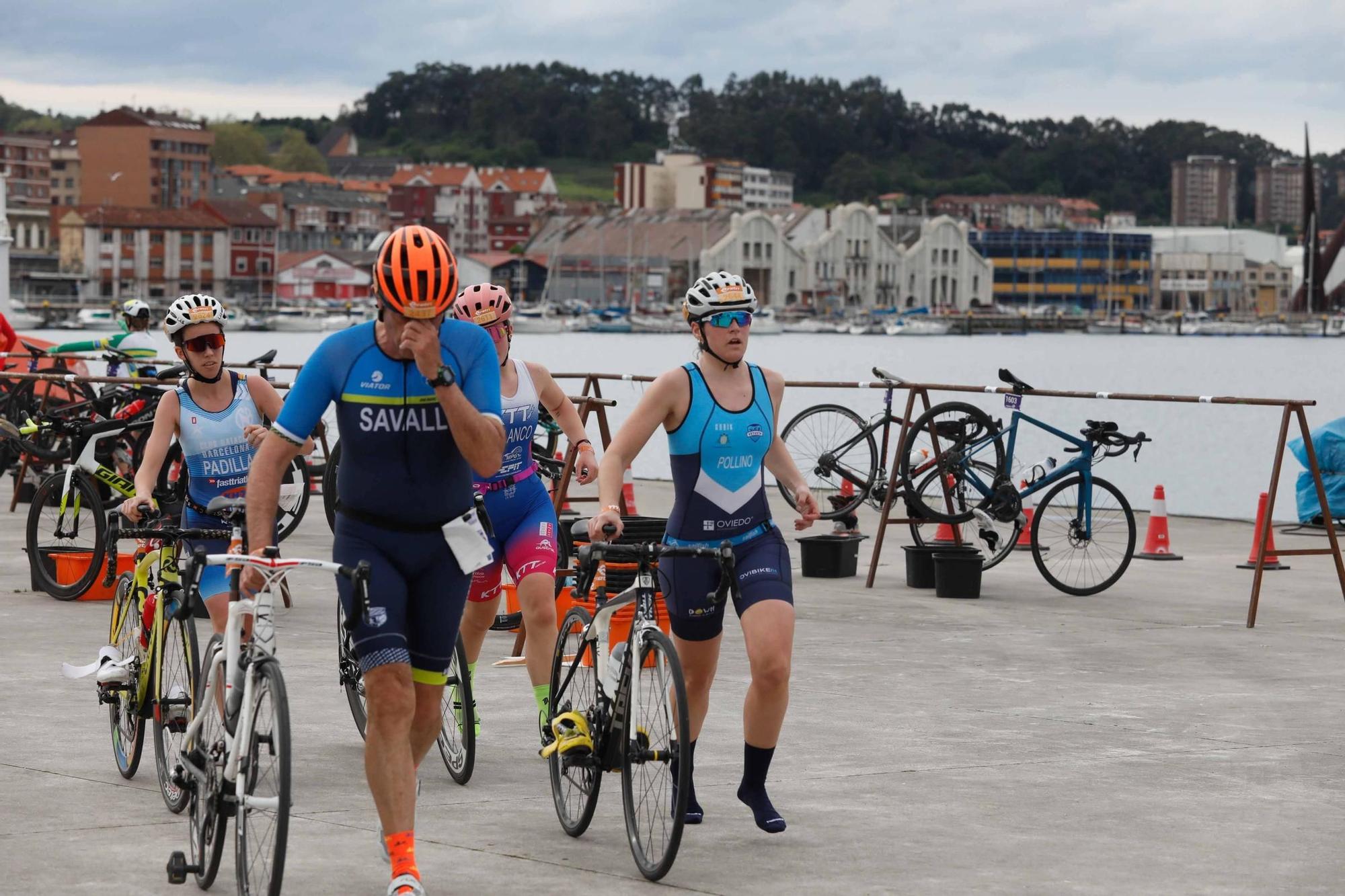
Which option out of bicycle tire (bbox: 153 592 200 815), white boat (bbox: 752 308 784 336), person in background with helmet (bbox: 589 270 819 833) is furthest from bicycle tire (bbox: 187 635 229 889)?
white boat (bbox: 752 308 784 336)

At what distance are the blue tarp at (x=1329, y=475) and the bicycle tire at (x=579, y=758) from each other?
1409 cm

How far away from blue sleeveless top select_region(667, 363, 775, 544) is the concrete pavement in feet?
3.67

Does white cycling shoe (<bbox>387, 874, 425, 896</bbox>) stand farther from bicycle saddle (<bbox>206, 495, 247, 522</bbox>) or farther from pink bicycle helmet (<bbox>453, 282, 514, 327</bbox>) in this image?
pink bicycle helmet (<bbox>453, 282, 514, 327</bbox>)

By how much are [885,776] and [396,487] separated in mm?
3075

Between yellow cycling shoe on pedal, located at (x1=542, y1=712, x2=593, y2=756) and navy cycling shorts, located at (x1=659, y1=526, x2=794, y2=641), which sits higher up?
navy cycling shorts, located at (x1=659, y1=526, x2=794, y2=641)

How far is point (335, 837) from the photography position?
6.89 metres

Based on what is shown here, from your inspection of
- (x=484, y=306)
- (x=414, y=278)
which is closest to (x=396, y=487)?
(x=414, y=278)

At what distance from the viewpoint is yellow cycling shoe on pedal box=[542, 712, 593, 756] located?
22.5 feet

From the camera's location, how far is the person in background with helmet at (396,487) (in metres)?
5.82

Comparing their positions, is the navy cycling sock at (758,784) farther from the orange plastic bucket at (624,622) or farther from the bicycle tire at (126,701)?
the bicycle tire at (126,701)

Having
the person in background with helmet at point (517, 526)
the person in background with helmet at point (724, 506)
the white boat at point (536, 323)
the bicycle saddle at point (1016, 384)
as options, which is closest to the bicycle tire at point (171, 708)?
the person in background with helmet at point (517, 526)

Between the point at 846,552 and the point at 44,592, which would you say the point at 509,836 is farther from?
the point at 846,552

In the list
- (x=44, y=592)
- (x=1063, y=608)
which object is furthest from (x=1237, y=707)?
(x=44, y=592)

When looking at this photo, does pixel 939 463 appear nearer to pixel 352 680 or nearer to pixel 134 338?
pixel 352 680
